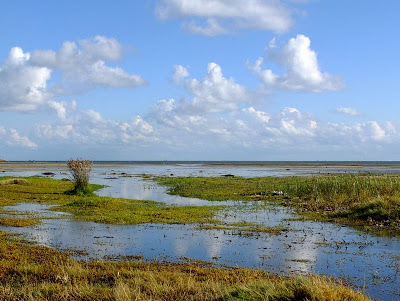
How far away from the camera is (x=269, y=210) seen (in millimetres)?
26016

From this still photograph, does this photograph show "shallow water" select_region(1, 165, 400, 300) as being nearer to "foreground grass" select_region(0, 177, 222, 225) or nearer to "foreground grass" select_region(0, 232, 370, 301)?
"foreground grass" select_region(0, 232, 370, 301)

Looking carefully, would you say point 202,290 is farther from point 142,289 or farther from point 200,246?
point 200,246

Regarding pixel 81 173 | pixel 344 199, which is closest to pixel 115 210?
pixel 81 173

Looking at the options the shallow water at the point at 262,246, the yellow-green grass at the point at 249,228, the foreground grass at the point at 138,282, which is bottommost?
the shallow water at the point at 262,246

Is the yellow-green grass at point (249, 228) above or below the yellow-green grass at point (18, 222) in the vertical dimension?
below

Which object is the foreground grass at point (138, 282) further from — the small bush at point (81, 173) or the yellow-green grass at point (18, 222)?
the small bush at point (81, 173)

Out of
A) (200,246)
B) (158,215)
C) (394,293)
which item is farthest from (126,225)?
(394,293)

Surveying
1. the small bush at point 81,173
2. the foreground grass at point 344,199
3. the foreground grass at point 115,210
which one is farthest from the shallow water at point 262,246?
the small bush at point 81,173

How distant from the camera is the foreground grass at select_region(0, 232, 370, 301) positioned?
323 inches

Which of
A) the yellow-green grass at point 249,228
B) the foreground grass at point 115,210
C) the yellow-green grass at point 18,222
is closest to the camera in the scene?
the yellow-green grass at point 249,228

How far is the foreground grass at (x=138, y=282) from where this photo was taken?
8203mm

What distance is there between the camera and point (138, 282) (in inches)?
374

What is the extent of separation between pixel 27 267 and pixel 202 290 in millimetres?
5080

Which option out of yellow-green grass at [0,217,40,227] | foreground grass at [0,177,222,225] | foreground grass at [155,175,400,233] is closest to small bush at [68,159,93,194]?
foreground grass at [0,177,222,225]
